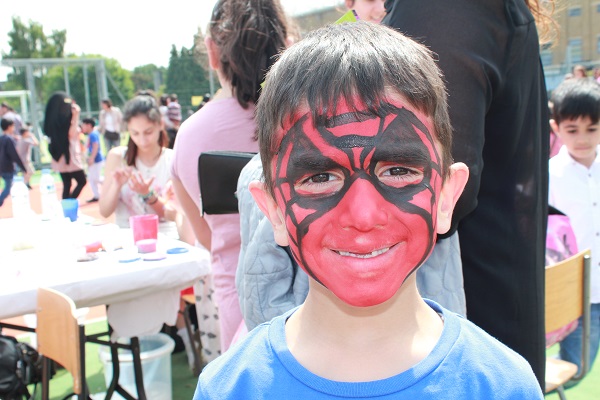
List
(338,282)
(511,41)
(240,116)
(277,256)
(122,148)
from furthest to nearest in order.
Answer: (122,148) → (240,116) → (277,256) → (511,41) → (338,282)

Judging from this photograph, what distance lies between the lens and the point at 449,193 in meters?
1.02

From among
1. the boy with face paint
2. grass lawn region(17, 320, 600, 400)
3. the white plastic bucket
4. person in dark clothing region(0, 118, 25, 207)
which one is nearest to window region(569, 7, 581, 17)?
person in dark clothing region(0, 118, 25, 207)

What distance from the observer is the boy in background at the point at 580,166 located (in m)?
3.18

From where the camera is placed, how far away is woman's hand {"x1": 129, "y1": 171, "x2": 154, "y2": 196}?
3.97m

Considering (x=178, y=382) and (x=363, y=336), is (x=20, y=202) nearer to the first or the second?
(x=178, y=382)

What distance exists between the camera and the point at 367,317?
957 millimetres

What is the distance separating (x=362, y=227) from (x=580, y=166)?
278 cm

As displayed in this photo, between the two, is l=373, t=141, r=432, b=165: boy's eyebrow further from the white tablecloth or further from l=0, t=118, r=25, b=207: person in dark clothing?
l=0, t=118, r=25, b=207: person in dark clothing

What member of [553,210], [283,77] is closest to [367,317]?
[283,77]

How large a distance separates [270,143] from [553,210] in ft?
3.92

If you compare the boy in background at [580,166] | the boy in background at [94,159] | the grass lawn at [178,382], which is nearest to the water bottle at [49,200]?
the grass lawn at [178,382]

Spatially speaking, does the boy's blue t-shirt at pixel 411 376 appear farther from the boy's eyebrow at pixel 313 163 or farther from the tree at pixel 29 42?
the tree at pixel 29 42

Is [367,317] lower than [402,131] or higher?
lower

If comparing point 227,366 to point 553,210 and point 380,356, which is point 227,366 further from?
point 553,210
